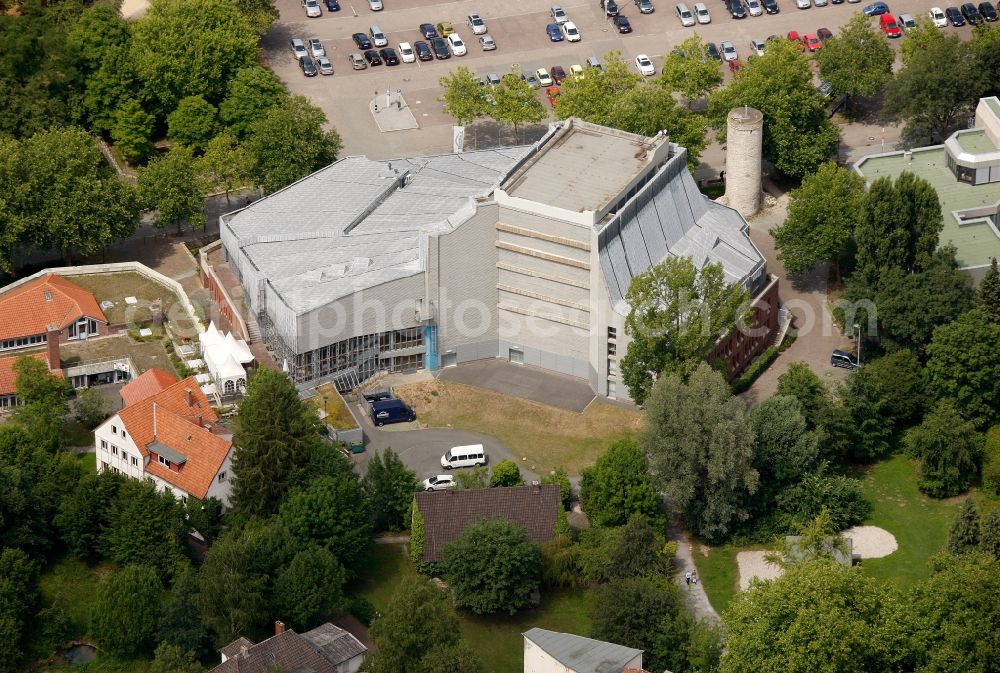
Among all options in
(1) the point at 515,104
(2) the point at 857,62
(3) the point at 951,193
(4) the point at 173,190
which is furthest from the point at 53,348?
(2) the point at 857,62

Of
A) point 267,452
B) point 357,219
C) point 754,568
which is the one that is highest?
point 357,219

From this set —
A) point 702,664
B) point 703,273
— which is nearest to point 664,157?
point 703,273

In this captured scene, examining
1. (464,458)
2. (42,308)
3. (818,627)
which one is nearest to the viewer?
(818,627)

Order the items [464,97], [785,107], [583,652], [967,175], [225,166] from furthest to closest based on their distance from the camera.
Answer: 1. [464,97]
2. [785,107]
3. [225,166]
4. [967,175]
5. [583,652]

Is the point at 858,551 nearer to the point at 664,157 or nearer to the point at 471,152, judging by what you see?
the point at 664,157

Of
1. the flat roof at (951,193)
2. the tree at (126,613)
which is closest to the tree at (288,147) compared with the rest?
the flat roof at (951,193)

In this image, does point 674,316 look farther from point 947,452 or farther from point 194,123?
point 194,123

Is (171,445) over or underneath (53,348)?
underneath
